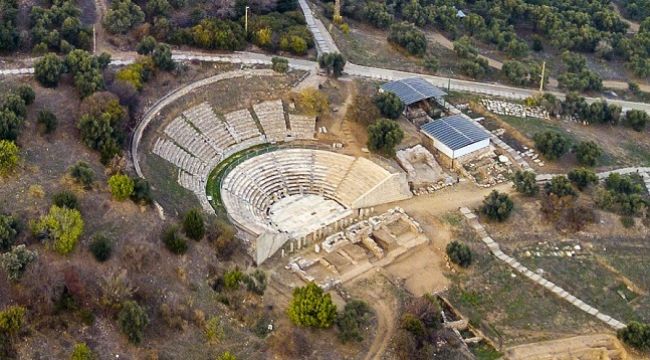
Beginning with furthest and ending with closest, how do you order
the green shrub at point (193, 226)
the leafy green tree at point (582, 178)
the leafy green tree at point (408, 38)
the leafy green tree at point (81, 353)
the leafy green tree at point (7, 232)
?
the leafy green tree at point (408, 38)
the leafy green tree at point (582, 178)
the green shrub at point (193, 226)
the leafy green tree at point (7, 232)
the leafy green tree at point (81, 353)

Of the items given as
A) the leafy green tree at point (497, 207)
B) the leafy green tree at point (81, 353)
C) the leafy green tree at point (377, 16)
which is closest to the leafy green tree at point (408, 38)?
the leafy green tree at point (377, 16)

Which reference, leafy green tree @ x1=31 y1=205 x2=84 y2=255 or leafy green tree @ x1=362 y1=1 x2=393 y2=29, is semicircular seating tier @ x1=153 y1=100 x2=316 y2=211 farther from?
leafy green tree @ x1=362 y1=1 x2=393 y2=29

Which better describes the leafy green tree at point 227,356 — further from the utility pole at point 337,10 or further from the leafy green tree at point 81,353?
the utility pole at point 337,10

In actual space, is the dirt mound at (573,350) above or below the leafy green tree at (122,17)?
below

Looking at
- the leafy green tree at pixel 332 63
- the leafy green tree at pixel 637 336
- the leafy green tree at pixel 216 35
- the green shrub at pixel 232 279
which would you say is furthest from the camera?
the leafy green tree at pixel 216 35

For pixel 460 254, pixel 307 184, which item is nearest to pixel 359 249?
pixel 460 254

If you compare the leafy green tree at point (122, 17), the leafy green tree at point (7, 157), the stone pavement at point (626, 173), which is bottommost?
the stone pavement at point (626, 173)

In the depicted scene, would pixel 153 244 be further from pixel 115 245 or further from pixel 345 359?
pixel 345 359
